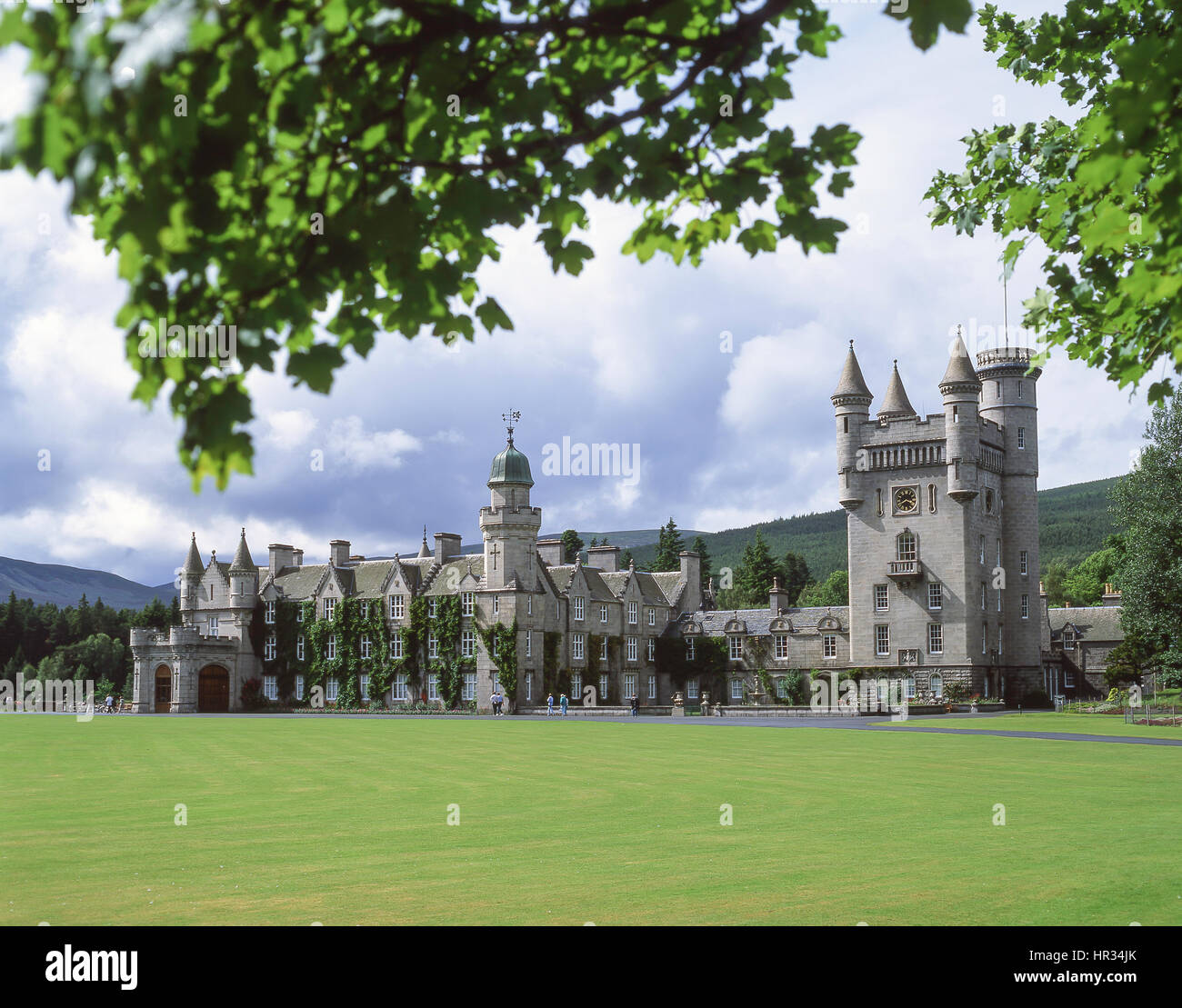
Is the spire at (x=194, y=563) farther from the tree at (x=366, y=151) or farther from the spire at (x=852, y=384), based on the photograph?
the tree at (x=366, y=151)

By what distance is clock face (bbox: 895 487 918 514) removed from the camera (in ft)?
246

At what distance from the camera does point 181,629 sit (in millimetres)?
83688

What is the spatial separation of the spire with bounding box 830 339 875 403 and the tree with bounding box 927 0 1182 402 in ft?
213

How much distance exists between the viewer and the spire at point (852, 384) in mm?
77250

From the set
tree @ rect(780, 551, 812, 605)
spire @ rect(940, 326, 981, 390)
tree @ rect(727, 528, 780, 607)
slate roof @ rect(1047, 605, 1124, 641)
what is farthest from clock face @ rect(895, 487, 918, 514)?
tree @ rect(780, 551, 812, 605)

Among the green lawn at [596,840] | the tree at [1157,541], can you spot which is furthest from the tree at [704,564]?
the green lawn at [596,840]

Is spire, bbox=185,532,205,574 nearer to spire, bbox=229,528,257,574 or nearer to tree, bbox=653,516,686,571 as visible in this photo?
spire, bbox=229,528,257,574

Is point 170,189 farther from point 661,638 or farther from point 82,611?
point 82,611

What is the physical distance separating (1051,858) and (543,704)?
64.7 m

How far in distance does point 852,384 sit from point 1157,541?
77.2 ft

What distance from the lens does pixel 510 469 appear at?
252 ft

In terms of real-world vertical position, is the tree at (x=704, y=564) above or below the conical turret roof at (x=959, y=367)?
below

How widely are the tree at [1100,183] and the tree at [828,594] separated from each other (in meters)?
122

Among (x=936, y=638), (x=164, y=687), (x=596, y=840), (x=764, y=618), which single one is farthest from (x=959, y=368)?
(x=596, y=840)
